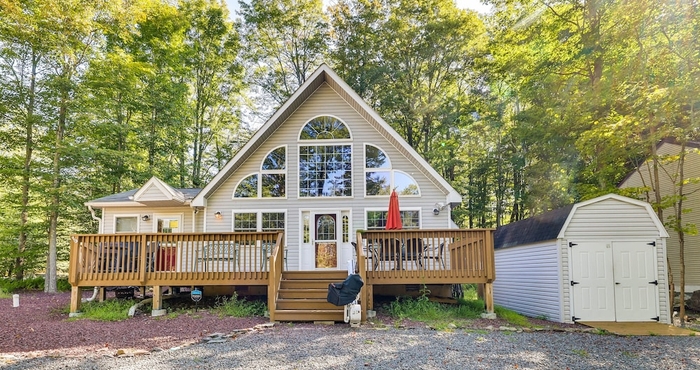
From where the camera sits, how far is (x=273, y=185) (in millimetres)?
10898

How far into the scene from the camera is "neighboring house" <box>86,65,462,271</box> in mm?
10523

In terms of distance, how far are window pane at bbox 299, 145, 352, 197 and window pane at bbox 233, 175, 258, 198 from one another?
120cm

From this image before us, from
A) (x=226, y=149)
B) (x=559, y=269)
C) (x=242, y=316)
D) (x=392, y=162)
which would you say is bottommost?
(x=242, y=316)

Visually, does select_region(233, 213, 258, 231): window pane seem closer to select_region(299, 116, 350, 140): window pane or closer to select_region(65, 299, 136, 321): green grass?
select_region(299, 116, 350, 140): window pane

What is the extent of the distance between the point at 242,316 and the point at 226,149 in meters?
14.8

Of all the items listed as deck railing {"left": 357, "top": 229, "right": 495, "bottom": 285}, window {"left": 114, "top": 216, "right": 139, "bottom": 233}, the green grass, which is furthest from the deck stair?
window {"left": 114, "top": 216, "right": 139, "bottom": 233}

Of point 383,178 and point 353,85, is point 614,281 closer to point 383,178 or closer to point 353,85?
point 383,178

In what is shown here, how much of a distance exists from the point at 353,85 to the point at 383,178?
928 centimetres

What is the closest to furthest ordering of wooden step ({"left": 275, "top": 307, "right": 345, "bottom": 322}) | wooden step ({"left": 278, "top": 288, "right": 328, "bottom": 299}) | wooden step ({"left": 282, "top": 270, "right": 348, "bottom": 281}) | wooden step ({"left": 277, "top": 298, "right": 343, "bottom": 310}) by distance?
1. wooden step ({"left": 275, "top": 307, "right": 345, "bottom": 322})
2. wooden step ({"left": 277, "top": 298, "right": 343, "bottom": 310})
3. wooden step ({"left": 278, "top": 288, "right": 328, "bottom": 299})
4. wooden step ({"left": 282, "top": 270, "right": 348, "bottom": 281})

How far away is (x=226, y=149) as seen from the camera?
21266mm

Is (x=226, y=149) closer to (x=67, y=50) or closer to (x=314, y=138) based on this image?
(x=67, y=50)

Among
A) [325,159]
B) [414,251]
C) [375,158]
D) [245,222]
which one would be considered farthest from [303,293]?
[375,158]

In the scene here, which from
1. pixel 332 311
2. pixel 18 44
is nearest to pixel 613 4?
pixel 332 311

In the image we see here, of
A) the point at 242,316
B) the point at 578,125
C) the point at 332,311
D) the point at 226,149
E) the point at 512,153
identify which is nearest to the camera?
the point at 332,311
